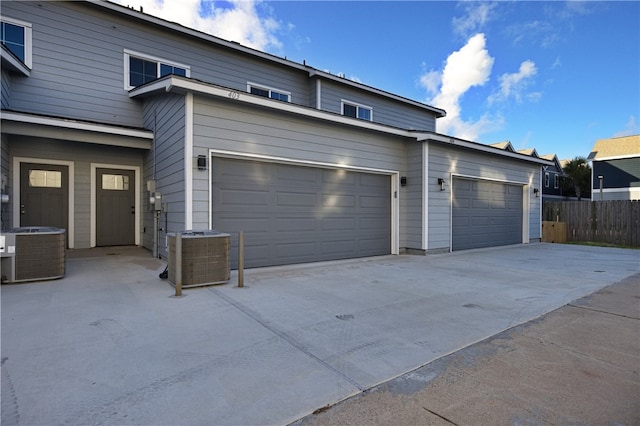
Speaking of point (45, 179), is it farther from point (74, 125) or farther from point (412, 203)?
point (412, 203)

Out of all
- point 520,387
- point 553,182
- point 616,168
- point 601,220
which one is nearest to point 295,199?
point 520,387

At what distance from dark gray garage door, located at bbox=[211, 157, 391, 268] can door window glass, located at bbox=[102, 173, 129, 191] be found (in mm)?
4459

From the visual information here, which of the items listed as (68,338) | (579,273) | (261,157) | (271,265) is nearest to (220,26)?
(261,157)

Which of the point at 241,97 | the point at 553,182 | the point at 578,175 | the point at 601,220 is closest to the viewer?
the point at 241,97

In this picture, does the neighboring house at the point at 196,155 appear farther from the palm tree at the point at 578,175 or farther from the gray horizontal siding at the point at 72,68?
the palm tree at the point at 578,175

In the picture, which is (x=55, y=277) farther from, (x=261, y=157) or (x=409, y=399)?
(x=409, y=399)

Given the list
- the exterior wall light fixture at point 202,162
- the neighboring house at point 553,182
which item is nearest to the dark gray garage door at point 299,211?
the exterior wall light fixture at point 202,162

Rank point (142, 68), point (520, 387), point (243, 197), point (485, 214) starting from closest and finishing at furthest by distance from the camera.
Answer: point (520, 387) < point (243, 197) < point (142, 68) < point (485, 214)

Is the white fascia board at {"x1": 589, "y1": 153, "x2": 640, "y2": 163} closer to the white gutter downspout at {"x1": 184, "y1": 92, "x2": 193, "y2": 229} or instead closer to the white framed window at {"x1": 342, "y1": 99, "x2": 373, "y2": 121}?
the white framed window at {"x1": 342, "y1": 99, "x2": 373, "y2": 121}

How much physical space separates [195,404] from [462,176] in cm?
959

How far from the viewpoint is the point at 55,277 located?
17.1 ft

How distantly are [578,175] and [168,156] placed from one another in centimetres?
3287

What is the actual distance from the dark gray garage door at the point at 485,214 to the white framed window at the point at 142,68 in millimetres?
8678

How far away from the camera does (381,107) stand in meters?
13.1
